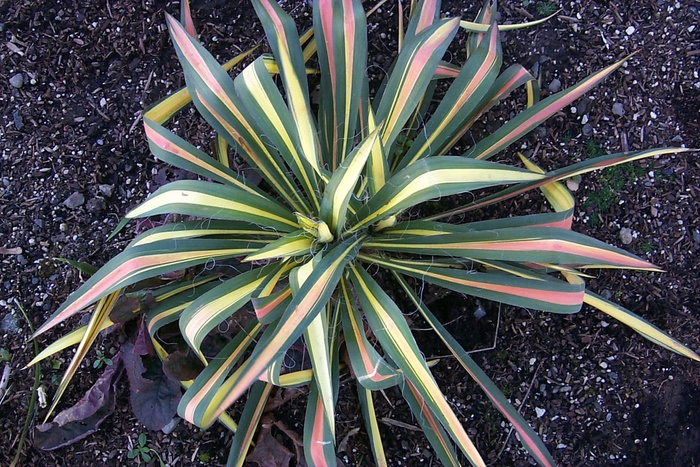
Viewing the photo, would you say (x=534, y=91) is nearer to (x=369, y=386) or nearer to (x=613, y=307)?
(x=613, y=307)

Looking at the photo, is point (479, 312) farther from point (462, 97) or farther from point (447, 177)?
point (447, 177)

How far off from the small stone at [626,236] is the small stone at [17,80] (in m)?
1.83

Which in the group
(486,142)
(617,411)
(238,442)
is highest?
(486,142)

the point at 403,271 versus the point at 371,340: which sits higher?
the point at 403,271

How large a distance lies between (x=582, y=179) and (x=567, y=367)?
543mm

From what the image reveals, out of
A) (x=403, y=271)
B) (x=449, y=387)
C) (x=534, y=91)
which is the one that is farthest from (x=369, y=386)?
(x=534, y=91)

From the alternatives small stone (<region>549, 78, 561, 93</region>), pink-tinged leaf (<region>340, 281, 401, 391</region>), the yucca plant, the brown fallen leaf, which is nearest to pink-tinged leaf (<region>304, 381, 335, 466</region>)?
the yucca plant

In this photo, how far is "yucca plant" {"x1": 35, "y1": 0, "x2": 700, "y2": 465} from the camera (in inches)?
41.7

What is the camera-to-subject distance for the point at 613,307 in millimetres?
1395

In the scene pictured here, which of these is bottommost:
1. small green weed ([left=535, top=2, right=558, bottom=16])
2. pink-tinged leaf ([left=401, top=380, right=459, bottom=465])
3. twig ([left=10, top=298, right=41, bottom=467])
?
twig ([left=10, top=298, right=41, bottom=467])

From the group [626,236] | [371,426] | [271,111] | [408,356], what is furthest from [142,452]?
[626,236]

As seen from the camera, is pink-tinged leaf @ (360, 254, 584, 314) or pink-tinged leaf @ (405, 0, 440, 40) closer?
pink-tinged leaf @ (360, 254, 584, 314)

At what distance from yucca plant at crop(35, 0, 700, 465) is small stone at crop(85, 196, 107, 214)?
39 centimetres

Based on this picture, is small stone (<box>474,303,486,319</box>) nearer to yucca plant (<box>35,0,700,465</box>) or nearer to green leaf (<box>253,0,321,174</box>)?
yucca plant (<box>35,0,700,465</box>)
